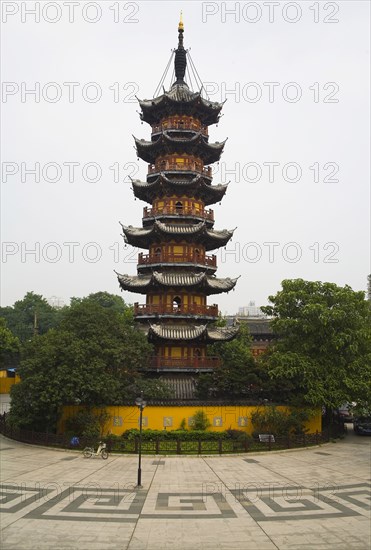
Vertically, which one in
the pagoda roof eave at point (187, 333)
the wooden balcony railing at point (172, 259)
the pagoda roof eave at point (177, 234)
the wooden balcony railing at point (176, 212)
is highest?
the wooden balcony railing at point (176, 212)

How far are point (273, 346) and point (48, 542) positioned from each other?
2516cm

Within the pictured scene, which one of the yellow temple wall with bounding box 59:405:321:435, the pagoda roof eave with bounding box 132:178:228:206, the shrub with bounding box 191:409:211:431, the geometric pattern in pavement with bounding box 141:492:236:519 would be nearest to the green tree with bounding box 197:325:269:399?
the yellow temple wall with bounding box 59:405:321:435

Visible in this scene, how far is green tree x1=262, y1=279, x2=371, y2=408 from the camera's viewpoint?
30609 millimetres

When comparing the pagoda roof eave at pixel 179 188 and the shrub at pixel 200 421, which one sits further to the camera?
the pagoda roof eave at pixel 179 188

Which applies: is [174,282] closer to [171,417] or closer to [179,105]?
[171,417]

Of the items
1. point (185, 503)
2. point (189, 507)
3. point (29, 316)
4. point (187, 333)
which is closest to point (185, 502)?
point (185, 503)

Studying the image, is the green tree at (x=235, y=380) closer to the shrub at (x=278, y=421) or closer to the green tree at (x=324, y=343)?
the green tree at (x=324, y=343)

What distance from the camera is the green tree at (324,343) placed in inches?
1205

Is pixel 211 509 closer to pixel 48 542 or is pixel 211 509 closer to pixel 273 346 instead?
pixel 48 542

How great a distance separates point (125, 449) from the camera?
2662cm

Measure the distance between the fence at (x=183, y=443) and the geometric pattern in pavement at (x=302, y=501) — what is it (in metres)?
7.24

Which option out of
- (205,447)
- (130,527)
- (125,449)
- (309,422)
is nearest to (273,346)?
(309,422)

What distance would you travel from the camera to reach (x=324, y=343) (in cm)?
3194

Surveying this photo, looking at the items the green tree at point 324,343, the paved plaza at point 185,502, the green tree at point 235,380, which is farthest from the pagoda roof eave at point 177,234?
the paved plaza at point 185,502
